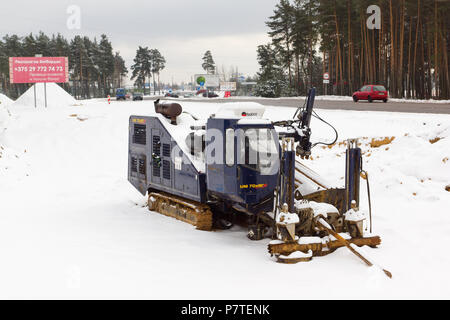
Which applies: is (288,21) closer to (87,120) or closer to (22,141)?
(87,120)

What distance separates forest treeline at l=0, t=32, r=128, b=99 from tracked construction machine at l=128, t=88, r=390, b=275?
3395 inches

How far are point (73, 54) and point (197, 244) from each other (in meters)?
93.7

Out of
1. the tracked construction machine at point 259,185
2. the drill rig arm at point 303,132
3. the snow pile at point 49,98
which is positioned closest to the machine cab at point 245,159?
the tracked construction machine at point 259,185

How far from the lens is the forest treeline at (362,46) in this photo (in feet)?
148

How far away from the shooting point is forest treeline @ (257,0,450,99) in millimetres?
45062

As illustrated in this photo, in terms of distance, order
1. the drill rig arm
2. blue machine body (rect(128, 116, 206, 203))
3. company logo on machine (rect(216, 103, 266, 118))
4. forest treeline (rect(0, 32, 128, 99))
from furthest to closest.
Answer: forest treeline (rect(0, 32, 128, 99))
blue machine body (rect(128, 116, 206, 203))
the drill rig arm
company logo on machine (rect(216, 103, 266, 118))

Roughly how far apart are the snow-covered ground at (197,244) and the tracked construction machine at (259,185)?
29 cm

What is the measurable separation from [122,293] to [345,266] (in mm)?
3237

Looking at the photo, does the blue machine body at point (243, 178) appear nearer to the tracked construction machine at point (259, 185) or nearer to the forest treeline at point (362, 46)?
the tracked construction machine at point (259, 185)

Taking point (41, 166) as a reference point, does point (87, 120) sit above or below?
above

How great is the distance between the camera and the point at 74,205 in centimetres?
1275

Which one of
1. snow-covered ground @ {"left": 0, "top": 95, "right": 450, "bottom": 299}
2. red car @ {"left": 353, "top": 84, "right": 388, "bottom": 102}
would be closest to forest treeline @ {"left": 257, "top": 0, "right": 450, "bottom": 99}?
red car @ {"left": 353, "top": 84, "right": 388, "bottom": 102}

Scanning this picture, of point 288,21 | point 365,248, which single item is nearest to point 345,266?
point 365,248

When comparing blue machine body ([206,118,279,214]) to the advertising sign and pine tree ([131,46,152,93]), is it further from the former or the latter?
pine tree ([131,46,152,93])
